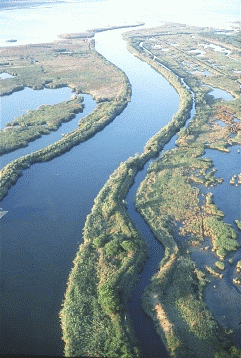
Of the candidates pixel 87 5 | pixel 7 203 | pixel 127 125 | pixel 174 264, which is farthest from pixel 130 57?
pixel 87 5

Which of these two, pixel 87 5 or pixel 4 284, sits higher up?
pixel 87 5

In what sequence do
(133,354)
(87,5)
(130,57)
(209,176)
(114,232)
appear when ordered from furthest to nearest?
(87,5) → (130,57) → (209,176) → (114,232) → (133,354)

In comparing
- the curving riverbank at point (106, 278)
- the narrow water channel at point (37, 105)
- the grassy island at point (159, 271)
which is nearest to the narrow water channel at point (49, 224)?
the curving riverbank at point (106, 278)

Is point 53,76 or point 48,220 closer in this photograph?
point 48,220

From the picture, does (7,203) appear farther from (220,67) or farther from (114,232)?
(220,67)

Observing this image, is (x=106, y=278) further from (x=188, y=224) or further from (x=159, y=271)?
(x=188, y=224)

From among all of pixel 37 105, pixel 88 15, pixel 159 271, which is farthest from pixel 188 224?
pixel 88 15
